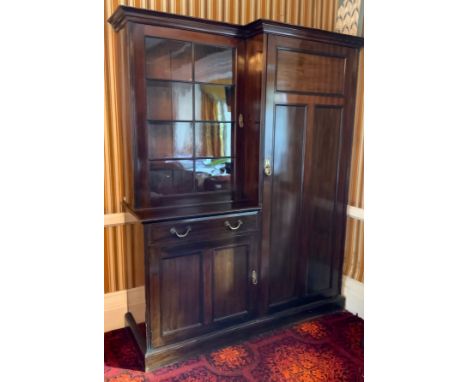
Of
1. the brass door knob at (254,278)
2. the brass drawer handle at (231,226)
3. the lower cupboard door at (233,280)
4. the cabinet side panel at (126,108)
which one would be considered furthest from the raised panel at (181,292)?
the cabinet side panel at (126,108)

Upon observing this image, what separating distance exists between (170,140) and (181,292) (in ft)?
3.08

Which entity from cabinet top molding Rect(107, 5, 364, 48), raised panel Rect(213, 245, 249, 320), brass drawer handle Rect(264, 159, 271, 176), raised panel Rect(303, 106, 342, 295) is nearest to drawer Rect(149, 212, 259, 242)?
raised panel Rect(213, 245, 249, 320)

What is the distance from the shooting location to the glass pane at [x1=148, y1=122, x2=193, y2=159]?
223 centimetres

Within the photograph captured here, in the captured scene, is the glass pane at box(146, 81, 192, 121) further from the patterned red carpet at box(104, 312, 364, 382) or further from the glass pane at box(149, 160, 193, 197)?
the patterned red carpet at box(104, 312, 364, 382)

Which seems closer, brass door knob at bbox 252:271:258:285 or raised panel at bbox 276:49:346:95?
raised panel at bbox 276:49:346:95

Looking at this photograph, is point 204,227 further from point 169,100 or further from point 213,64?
point 213,64

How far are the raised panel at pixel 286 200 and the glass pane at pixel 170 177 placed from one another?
0.57 meters

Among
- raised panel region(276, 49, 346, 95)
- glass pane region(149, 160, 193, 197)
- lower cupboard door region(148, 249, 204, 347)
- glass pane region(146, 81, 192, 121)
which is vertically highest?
raised panel region(276, 49, 346, 95)

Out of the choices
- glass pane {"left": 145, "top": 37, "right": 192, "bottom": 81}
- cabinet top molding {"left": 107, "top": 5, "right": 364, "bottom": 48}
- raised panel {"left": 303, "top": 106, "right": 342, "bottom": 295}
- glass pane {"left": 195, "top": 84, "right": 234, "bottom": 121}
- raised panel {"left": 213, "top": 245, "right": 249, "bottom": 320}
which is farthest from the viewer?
raised panel {"left": 303, "top": 106, "right": 342, "bottom": 295}

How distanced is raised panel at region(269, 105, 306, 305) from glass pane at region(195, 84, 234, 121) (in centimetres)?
36

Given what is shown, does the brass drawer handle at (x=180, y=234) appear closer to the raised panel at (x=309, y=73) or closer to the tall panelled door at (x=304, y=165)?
the tall panelled door at (x=304, y=165)
